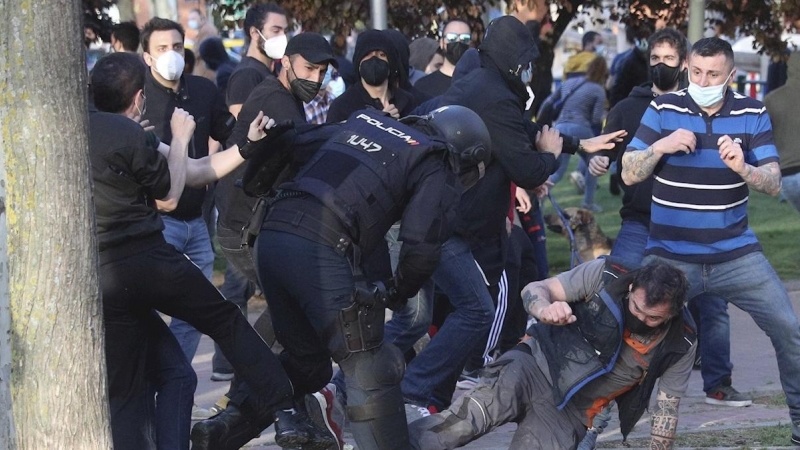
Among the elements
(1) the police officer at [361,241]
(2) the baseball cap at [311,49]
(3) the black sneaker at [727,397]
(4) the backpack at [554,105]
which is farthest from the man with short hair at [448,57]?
(4) the backpack at [554,105]

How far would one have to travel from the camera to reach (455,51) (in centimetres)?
812

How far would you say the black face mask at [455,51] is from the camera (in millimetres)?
8112

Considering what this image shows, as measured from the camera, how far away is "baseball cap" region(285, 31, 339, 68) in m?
6.08

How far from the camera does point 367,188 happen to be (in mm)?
4781

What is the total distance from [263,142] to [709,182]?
210 cm

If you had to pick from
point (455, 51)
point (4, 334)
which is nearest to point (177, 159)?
point (4, 334)

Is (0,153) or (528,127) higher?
(0,153)

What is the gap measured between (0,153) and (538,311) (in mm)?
2218

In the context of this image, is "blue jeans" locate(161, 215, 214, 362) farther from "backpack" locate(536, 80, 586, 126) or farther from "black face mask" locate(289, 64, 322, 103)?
"backpack" locate(536, 80, 586, 126)

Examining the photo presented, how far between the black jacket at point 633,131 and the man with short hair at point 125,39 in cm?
308

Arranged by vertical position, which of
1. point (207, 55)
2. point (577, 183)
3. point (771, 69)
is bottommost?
point (577, 183)

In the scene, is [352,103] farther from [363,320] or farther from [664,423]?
[664,423]

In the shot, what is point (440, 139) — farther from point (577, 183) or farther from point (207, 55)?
point (577, 183)

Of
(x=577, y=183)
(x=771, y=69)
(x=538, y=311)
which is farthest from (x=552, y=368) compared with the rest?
(x=771, y=69)
